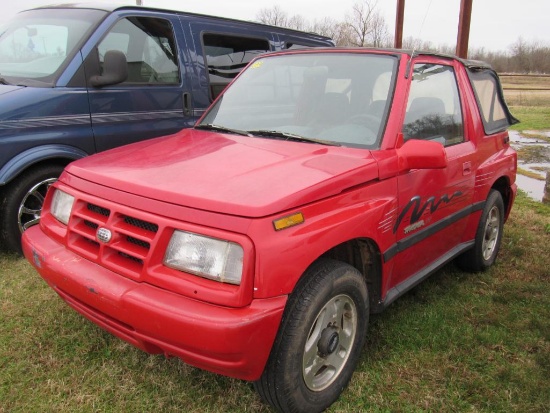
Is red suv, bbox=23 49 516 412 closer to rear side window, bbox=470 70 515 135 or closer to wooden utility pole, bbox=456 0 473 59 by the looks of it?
rear side window, bbox=470 70 515 135

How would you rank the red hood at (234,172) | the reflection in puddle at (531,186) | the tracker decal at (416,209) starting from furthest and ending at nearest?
the reflection in puddle at (531,186) < the tracker decal at (416,209) < the red hood at (234,172)

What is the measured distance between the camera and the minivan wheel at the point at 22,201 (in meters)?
3.80

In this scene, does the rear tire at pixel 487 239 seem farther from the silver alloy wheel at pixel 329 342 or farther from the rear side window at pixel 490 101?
the silver alloy wheel at pixel 329 342

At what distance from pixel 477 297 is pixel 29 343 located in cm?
313

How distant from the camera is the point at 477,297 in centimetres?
360

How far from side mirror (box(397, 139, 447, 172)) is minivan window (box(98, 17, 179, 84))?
2896mm

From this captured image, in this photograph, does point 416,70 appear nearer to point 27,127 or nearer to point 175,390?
point 175,390

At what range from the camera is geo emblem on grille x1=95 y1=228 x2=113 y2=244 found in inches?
85.0

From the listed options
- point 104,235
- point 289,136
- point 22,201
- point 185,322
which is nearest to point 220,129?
point 289,136

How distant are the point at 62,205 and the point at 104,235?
55 centimetres

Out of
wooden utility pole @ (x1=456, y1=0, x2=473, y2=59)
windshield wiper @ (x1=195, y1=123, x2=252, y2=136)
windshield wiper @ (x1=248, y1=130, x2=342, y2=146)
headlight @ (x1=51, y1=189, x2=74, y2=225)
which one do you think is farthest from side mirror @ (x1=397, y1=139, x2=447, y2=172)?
wooden utility pole @ (x1=456, y1=0, x2=473, y2=59)

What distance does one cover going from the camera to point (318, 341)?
7.55 feet

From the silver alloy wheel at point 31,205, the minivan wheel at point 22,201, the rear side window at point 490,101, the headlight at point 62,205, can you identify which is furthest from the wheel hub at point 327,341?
the silver alloy wheel at point 31,205

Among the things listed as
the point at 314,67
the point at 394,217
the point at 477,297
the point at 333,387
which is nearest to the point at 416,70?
the point at 314,67
